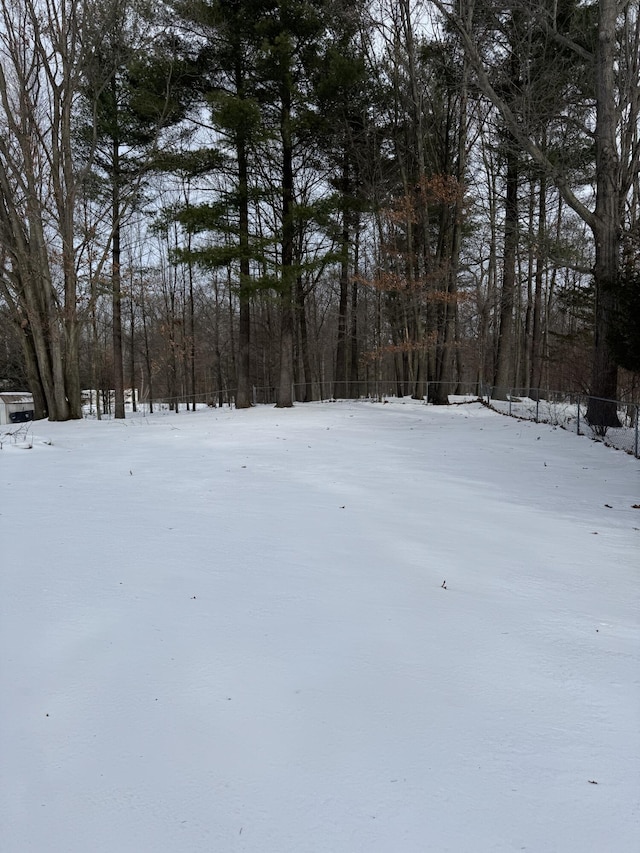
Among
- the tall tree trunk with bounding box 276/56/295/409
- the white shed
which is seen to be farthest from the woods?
the white shed

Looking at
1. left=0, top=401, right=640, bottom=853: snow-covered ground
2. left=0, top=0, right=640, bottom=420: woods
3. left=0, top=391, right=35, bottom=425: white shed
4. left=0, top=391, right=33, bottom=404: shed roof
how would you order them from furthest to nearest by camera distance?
left=0, top=391, right=33, bottom=404: shed roof, left=0, top=391, right=35, bottom=425: white shed, left=0, top=0, right=640, bottom=420: woods, left=0, top=401, right=640, bottom=853: snow-covered ground

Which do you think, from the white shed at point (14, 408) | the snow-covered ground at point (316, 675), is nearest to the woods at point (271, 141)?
the white shed at point (14, 408)

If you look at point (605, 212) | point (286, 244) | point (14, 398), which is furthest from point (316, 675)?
point (14, 398)

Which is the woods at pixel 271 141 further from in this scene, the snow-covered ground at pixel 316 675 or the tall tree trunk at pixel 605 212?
the snow-covered ground at pixel 316 675

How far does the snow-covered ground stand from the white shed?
75.5ft

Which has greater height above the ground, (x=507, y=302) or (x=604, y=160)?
(x=604, y=160)

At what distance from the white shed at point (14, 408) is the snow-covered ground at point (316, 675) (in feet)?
75.5

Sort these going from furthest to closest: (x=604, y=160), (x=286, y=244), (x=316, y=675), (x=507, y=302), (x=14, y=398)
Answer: (x=14, y=398) < (x=507, y=302) < (x=286, y=244) < (x=604, y=160) < (x=316, y=675)

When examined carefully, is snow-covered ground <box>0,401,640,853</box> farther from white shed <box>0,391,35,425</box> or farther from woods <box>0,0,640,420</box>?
white shed <box>0,391,35,425</box>

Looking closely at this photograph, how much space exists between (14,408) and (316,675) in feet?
96.3

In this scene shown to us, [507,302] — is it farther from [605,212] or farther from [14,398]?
[14,398]

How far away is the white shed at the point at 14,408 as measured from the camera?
25750mm

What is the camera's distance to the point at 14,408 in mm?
27516

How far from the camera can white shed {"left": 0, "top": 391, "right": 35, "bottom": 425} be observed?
2575 centimetres
